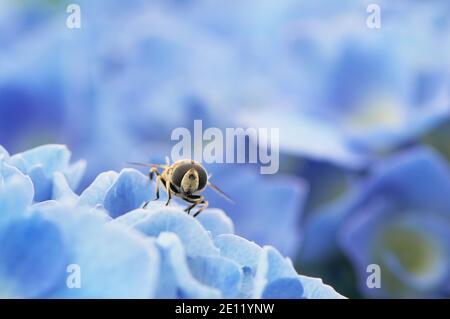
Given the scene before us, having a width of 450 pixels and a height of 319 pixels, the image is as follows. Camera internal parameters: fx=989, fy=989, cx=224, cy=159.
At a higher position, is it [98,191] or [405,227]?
[98,191]

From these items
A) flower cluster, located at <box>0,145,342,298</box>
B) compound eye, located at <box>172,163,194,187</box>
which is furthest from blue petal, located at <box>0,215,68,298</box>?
compound eye, located at <box>172,163,194,187</box>

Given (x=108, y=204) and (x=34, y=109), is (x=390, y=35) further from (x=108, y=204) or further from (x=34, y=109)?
(x=108, y=204)

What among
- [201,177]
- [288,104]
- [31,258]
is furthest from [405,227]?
[31,258]

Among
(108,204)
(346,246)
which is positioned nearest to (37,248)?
(108,204)

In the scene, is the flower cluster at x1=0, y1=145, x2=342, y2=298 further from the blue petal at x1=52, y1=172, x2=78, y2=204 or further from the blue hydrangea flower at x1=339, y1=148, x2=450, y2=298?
the blue hydrangea flower at x1=339, y1=148, x2=450, y2=298

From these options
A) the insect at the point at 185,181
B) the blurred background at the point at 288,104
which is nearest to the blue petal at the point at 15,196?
the insect at the point at 185,181

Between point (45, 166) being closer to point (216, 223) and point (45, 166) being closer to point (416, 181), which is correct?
point (216, 223)
